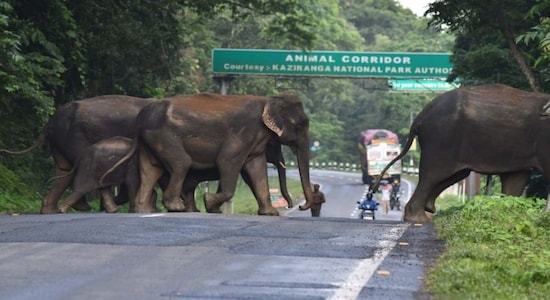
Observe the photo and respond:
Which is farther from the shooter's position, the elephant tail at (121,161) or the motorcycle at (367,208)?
the motorcycle at (367,208)

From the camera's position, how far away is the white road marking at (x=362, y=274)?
8523 mm

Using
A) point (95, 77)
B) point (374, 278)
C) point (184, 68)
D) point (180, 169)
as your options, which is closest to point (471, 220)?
point (374, 278)

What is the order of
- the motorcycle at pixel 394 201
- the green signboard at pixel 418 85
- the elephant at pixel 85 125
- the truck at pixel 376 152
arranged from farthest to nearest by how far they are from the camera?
the truck at pixel 376 152 < the motorcycle at pixel 394 201 < the green signboard at pixel 418 85 < the elephant at pixel 85 125

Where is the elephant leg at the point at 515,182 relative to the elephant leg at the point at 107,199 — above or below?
above

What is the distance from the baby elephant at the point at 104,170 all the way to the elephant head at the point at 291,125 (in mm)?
2505

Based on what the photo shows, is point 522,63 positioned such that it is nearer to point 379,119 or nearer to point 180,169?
point 180,169

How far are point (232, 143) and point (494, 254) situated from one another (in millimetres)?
10385

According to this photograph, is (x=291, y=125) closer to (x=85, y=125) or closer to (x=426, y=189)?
(x=426, y=189)

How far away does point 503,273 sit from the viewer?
9633mm

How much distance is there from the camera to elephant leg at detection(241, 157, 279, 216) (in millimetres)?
21156

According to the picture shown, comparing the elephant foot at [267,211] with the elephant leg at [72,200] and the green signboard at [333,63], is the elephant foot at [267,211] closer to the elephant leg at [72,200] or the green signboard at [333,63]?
the elephant leg at [72,200]

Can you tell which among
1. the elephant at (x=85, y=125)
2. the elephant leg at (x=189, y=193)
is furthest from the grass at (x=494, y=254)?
the elephant at (x=85, y=125)

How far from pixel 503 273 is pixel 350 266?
4.04 ft

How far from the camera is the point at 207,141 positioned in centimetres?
2083
